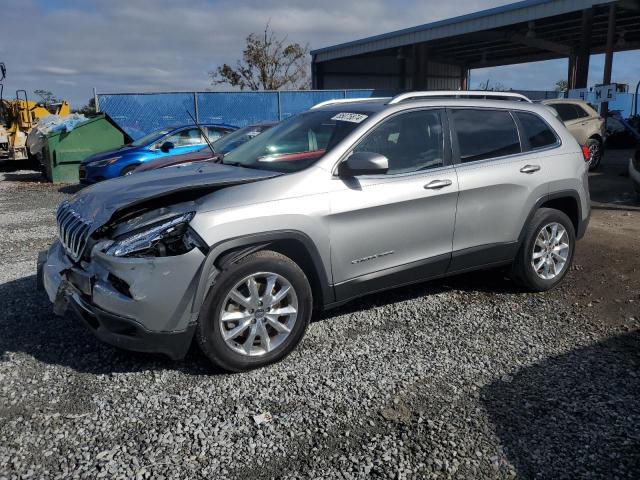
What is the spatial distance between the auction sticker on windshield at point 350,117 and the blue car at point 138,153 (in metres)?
6.78

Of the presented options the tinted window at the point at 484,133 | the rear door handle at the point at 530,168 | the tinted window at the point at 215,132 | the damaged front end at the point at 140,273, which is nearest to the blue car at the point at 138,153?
the tinted window at the point at 215,132

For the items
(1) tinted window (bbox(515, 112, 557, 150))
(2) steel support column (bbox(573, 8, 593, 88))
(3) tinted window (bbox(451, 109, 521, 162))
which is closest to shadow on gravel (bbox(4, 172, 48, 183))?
(3) tinted window (bbox(451, 109, 521, 162))

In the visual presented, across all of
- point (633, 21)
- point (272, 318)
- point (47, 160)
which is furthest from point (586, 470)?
point (633, 21)

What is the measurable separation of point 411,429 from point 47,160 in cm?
1420

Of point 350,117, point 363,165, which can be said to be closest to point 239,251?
point 363,165

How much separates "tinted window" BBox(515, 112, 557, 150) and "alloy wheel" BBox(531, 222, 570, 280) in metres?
0.76

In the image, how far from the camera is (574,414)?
3.05m

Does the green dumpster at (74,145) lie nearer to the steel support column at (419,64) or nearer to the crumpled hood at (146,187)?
the crumpled hood at (146,187)

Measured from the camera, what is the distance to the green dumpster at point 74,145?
1384 centimetres

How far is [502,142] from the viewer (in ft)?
15.5

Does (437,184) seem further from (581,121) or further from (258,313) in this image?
(581,121)

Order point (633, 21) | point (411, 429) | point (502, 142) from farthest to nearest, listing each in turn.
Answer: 1. point (633, 21)
2. point (502, 142)
3. point (411, 429)

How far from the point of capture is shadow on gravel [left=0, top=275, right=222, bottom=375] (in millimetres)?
3606

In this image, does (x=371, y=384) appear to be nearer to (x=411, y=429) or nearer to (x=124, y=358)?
(x=411, y=429)
